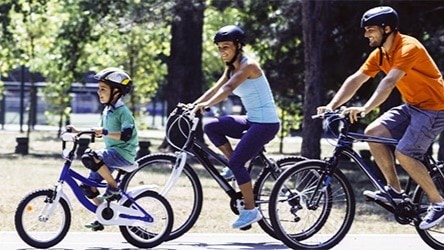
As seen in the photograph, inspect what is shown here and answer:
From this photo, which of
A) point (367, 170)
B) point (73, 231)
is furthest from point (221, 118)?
point (73, 231)

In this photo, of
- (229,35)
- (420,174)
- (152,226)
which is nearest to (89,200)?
(152,226)

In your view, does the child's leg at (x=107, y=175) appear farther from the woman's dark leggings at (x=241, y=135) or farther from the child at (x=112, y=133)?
the woman's dark leggings at (x=241, y=135)

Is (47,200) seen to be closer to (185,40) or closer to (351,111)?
(351,111)

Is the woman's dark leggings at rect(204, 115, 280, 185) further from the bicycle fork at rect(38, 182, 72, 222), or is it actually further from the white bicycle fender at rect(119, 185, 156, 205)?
the bicycle fork at rect(38, 182, 72, 222)

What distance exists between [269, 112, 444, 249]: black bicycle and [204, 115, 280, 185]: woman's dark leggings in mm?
415

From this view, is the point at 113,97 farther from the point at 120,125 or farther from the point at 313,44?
the point at 313,44

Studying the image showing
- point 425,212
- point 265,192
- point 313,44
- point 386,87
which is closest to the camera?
point 386,87

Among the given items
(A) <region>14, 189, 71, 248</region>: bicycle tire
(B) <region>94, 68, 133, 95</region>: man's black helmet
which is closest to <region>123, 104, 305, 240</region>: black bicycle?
(B) <region>94, 68, 133, 95</region>: man's black helmet

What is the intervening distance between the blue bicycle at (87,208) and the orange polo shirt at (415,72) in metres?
2.19

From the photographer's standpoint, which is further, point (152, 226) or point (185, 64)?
point (185, 64)

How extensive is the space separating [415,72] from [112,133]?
250cm

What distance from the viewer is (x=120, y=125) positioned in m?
8.60

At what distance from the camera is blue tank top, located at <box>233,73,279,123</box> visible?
8.89 m

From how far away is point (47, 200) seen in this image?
836 centimetres
